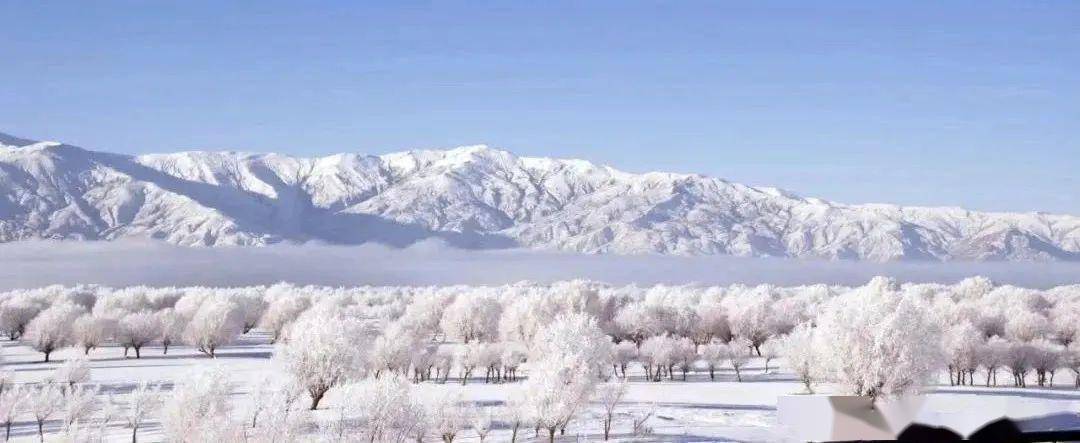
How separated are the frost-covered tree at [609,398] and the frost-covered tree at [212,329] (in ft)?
144

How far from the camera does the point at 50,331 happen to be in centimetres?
8275

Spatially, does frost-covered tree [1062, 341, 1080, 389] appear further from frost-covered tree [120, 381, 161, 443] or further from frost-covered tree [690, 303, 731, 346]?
frost-covered tree [120, 381, 161, 443]

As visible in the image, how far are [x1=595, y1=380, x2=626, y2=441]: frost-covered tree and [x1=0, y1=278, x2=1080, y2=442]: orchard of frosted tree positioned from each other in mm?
156

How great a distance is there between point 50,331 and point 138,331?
6.89m

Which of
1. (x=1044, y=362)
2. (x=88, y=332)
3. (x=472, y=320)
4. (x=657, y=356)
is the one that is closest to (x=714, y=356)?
(x=657, y=356)

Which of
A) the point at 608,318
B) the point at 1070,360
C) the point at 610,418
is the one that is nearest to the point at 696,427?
the point at 610,418

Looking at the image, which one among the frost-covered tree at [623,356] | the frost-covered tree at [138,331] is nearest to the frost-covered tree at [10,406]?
the frost-covered tree at [138,331]

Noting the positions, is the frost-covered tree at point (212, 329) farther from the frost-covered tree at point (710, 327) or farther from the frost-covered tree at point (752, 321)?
the frost-covered tree at point (752, 321)

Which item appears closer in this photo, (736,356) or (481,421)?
(481,421)

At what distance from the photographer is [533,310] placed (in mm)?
94438

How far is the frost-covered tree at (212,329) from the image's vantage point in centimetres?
8619

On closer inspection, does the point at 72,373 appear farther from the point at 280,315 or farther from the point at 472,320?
the point at 280,315

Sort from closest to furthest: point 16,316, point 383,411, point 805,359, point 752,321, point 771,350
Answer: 1. point 383,411
2. point 805,359
3. point 771,350
4. point 752,321
5. point 16,316

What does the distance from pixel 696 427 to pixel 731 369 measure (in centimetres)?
3093
